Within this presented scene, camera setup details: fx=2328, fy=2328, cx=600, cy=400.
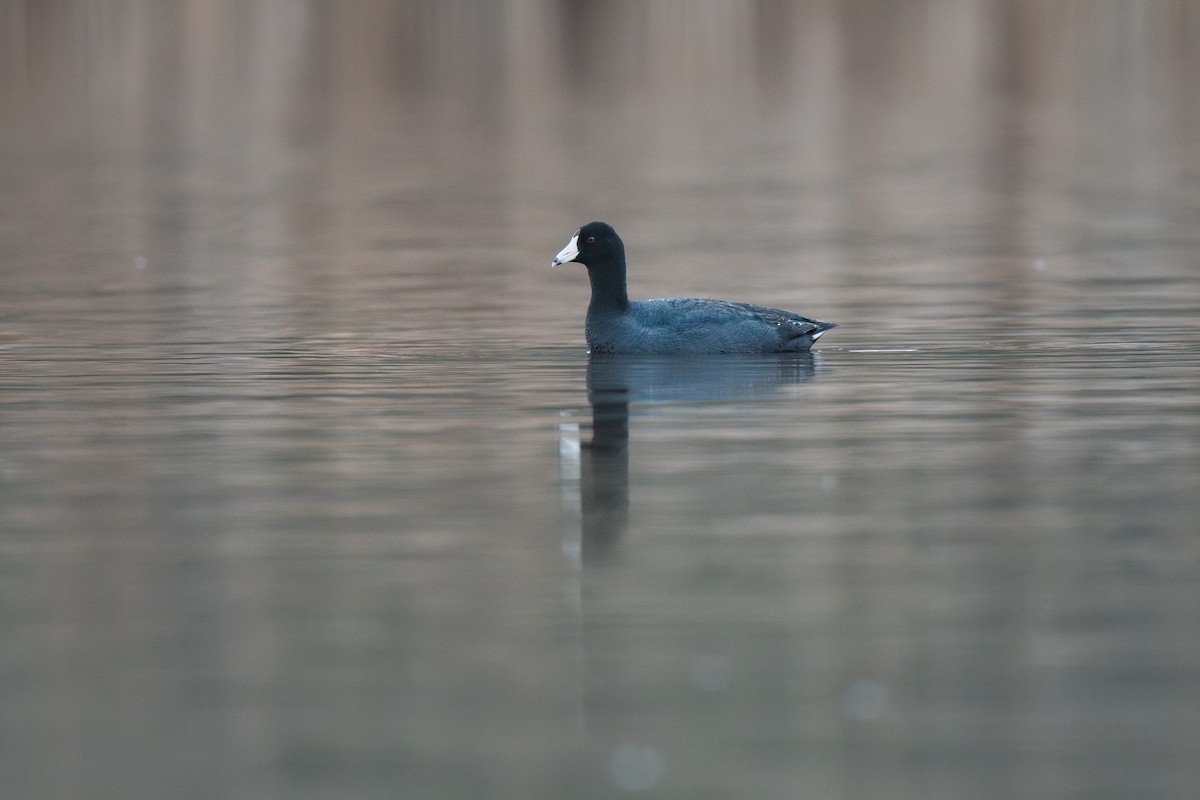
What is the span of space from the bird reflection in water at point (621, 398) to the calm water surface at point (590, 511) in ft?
0.19

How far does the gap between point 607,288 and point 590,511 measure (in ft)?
21.5

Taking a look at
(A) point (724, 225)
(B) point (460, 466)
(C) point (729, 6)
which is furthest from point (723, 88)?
(B) point (460, 466)

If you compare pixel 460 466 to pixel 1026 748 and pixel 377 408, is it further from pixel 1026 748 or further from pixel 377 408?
pixel 1026 748

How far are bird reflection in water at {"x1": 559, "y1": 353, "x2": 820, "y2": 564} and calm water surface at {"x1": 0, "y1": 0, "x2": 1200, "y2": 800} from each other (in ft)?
0.19

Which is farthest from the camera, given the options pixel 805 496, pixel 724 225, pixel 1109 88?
pixel 1109 88

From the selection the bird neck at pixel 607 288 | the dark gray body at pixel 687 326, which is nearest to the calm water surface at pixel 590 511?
the dark gray body at pixel 687 326

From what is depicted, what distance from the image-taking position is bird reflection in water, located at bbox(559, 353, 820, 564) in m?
9.95

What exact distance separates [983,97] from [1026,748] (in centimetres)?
5713

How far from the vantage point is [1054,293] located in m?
20.5

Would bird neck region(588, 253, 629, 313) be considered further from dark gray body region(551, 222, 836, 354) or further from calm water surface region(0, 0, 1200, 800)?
calm water surface region(0, 0, 1200, 800)

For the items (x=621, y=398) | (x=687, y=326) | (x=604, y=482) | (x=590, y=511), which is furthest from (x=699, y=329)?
(x=590, y=511)

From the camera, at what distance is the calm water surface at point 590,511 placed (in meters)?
6.80

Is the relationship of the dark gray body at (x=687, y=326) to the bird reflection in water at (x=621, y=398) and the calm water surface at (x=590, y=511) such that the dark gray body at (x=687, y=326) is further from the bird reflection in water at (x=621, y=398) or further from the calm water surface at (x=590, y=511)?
the calm water surface at (x=590, y=511)

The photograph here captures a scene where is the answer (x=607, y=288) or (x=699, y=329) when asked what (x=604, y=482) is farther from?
(x=607, y=288)
